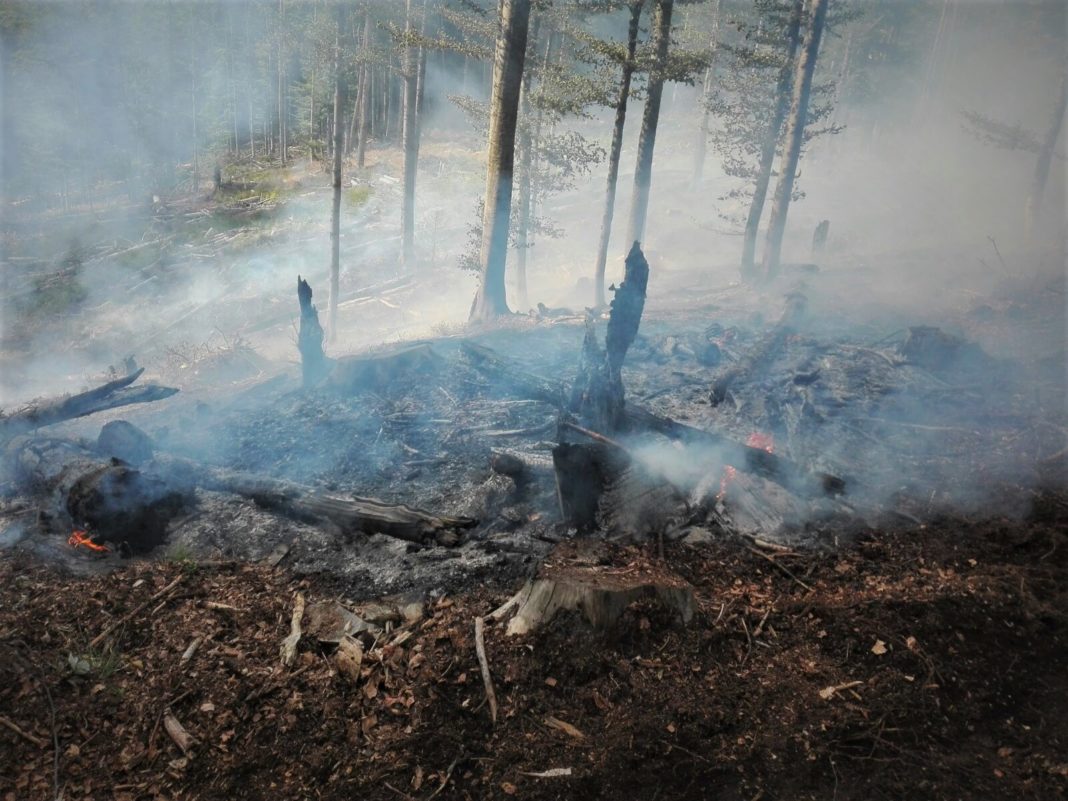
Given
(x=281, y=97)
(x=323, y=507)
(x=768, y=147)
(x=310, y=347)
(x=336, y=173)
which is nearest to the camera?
(x=323, y=507)

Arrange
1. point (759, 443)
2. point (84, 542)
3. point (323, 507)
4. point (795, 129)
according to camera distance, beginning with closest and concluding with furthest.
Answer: point (84, 542) < point (323, 507) < point (759, 443) < point (795, 129)

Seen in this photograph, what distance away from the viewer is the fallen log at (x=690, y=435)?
650 cm

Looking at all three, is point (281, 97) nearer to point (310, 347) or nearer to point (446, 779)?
point (310, 347)

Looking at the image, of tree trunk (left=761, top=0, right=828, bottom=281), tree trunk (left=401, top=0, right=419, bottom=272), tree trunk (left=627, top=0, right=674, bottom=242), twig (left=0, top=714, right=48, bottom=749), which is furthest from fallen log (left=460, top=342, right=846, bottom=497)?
tree trunk (left=401, top=0, right=419, bottom=272)

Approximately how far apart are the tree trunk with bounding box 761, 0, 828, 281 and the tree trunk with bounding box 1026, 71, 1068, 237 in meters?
12.5

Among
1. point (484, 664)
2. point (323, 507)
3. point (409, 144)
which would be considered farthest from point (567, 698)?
point (409, 144)

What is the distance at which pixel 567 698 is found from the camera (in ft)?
12.7

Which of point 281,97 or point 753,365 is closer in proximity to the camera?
point 753,365

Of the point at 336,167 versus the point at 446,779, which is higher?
the point at 336,167

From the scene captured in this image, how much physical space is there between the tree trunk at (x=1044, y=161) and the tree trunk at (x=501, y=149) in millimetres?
24956

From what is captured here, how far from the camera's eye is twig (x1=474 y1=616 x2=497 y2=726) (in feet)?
12.3

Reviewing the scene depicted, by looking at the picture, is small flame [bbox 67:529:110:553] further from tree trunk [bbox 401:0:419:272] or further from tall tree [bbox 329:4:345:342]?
tree trunk [bbox 401:0:419:272]

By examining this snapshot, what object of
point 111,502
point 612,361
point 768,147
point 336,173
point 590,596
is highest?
point 768,147

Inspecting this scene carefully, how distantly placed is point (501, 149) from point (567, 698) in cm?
1342
